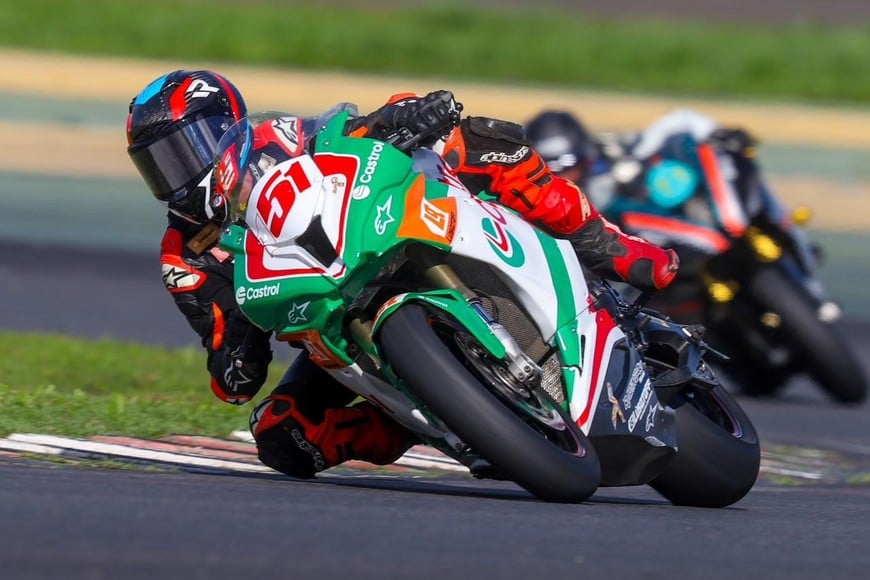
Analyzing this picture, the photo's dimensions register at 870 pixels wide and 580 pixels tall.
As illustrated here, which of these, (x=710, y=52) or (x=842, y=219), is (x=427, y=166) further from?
(x=710, y=52)

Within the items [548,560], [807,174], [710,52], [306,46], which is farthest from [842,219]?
[548,560]

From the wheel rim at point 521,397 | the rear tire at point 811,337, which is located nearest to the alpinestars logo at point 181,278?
the wheel rim at point 521,397

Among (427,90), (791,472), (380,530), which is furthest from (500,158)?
(427,90)

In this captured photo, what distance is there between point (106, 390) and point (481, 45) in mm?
10267

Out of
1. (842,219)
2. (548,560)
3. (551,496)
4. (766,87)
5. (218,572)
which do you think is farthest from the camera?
(766,87)

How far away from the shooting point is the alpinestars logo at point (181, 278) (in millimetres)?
5742

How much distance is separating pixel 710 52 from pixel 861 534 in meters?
13.5

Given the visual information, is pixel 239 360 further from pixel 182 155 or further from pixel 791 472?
pixel 791 472

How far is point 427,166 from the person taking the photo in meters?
5.25

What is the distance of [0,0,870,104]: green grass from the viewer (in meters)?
16.9

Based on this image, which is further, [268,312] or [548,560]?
[268,312]

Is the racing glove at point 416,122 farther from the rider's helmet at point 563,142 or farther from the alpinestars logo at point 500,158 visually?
the rider's helmet at point 563,142

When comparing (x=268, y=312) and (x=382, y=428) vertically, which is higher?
(x=268, y=312)

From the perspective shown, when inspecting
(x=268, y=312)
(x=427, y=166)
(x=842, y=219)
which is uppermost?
(x=427, y=166)
